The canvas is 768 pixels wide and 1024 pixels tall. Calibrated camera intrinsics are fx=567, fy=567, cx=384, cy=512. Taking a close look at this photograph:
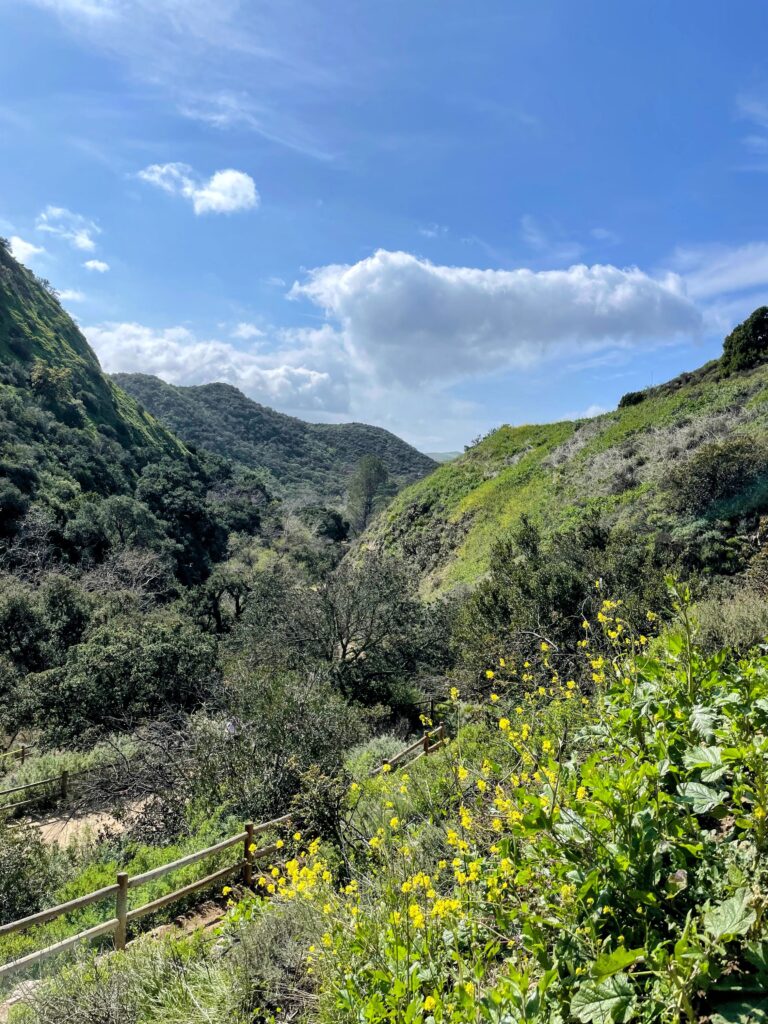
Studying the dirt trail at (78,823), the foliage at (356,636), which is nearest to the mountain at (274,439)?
the foliage at (356,636)

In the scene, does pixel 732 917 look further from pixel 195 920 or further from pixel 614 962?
pixel 195 920

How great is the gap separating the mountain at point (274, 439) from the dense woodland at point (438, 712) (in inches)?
1714

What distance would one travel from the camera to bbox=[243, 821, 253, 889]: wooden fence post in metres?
5.87

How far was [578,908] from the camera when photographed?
1838 mm

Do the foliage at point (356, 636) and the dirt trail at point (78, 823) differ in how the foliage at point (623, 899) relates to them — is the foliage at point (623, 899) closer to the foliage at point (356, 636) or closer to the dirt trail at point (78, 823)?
the dirt trail at point (78, 823)

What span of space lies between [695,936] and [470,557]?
77.5 ft

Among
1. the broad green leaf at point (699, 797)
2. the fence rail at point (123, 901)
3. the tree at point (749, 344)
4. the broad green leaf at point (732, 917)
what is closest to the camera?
the broad green leaf at point (732, 917)

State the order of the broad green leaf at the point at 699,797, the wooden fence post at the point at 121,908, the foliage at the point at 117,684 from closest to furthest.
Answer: the broad green leaf at the point at 699,797 < the wooden fence post at the point at 121,908 < the foliage at the point at 117,684

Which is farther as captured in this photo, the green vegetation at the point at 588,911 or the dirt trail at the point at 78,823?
the dirt trail at the point at 78,823

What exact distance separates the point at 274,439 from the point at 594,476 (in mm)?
79877

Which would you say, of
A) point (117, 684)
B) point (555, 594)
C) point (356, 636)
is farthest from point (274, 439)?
point (555, 594)

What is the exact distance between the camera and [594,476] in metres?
22.6

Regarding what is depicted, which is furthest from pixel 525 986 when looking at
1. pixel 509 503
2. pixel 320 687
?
pixel 509 503

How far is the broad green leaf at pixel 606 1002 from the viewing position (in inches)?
57.4
